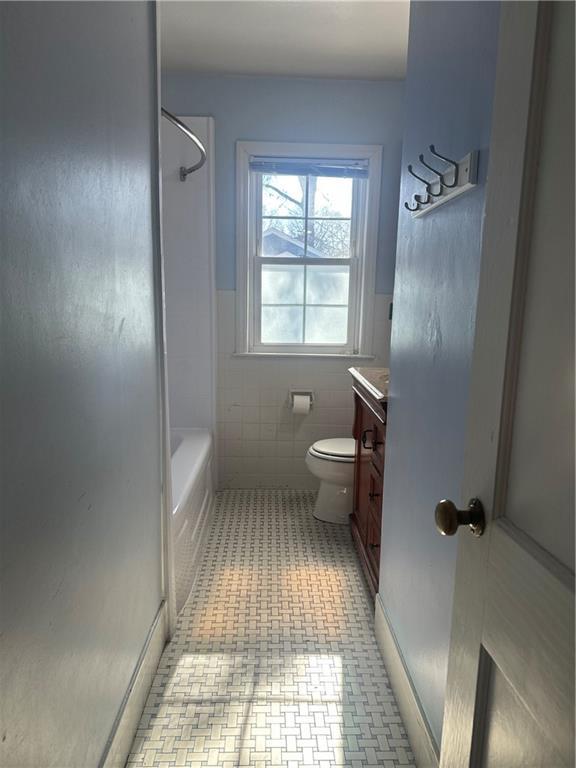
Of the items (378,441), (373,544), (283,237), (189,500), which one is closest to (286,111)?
(283,237)

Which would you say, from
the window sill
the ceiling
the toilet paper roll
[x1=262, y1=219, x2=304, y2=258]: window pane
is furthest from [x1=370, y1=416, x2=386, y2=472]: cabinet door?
the ceiling

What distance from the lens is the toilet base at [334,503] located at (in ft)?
9.71

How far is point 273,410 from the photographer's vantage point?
346 cm

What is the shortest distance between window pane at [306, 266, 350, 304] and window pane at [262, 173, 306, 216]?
39cm

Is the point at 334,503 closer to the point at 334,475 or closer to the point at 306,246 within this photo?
the point at 334,475

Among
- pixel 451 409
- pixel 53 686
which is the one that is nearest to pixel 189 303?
pixel 451 409

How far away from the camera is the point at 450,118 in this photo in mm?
1297

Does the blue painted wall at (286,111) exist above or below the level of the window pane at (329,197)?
above

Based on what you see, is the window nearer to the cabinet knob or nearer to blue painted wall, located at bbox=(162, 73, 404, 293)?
blue painted wall, located at bbox=(162, 73, 404, 293)

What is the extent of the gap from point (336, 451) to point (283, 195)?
161cm

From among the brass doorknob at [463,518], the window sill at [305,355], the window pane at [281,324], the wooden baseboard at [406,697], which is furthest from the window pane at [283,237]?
the brass doorknob at [463,518]

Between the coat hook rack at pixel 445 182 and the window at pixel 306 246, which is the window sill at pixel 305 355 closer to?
the window at pixel 306 246

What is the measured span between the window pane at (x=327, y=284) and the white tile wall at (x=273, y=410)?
25 cm

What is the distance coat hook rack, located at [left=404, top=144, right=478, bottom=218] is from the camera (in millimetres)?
1144
